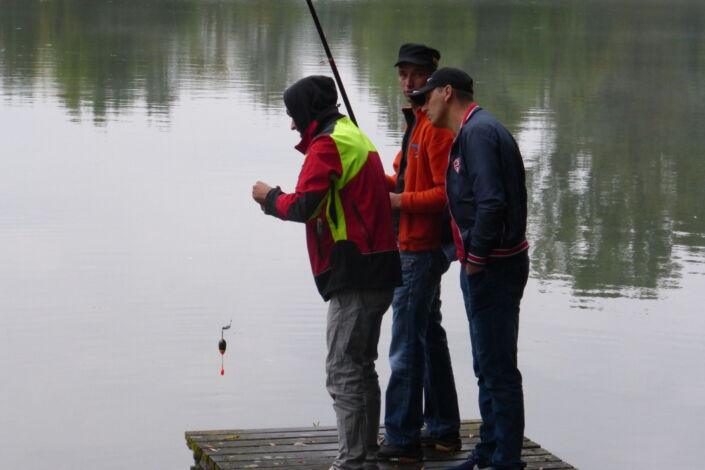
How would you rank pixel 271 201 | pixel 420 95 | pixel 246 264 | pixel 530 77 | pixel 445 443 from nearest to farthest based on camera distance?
pixel 271 201 → pixel 420 95 → pixel 445 443 → pixel 246 264 → pixel 530 77

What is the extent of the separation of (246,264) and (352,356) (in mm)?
5546

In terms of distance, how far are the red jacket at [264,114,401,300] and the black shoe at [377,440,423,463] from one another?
832 millimetres

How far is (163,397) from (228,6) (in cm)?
3685

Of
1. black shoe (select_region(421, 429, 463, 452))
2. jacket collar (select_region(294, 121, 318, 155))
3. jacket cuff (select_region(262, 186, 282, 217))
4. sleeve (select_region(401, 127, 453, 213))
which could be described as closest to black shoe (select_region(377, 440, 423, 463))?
black shoe (select_region(421, 429, 463, 452))

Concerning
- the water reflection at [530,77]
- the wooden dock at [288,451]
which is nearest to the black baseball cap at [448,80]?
the wooden dock at [288,451]

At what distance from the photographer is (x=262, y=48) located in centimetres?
3012

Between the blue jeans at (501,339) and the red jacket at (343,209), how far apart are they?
0.32 meters

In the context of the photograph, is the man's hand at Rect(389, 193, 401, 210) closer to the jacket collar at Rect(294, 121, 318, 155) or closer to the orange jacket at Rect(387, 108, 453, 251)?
the orange jacket at Rect(387, 108, 453, 251)

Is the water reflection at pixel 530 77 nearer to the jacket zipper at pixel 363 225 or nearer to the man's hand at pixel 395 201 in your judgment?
the man's hand at pixel 395 201

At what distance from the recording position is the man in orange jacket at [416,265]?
19.3ft

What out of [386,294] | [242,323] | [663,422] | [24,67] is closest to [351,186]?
[386,294]

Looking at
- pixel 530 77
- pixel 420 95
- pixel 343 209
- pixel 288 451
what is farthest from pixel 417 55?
pixel 530 77

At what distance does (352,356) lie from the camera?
5.56m

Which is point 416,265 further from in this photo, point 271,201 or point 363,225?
point 271,201
